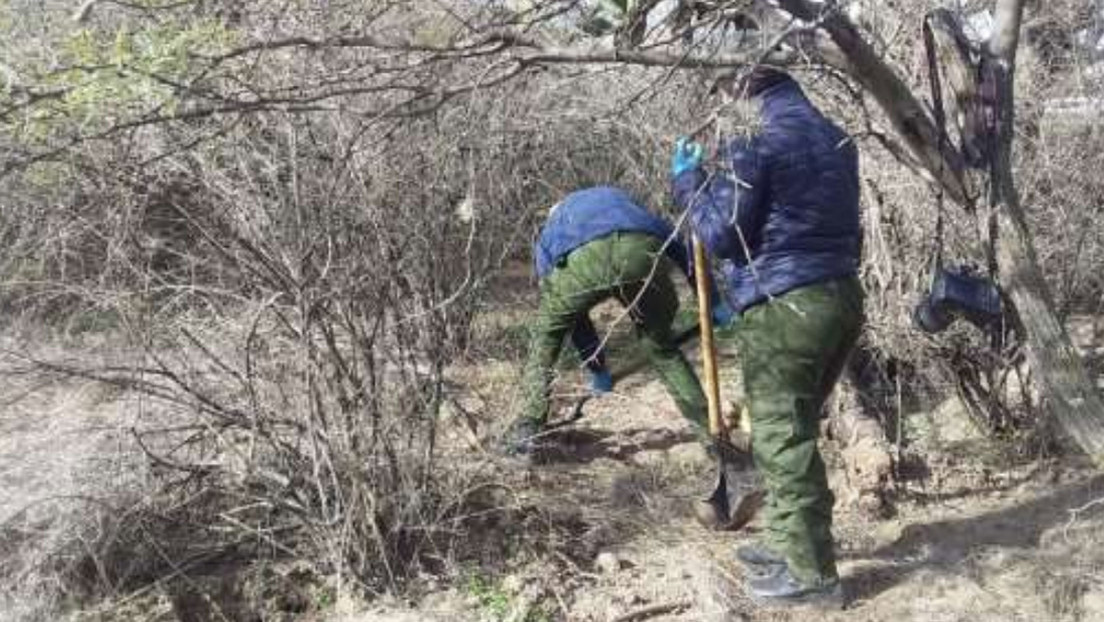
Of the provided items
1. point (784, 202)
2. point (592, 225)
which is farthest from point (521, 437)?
point (784, 202)

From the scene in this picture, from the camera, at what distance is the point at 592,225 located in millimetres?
5039

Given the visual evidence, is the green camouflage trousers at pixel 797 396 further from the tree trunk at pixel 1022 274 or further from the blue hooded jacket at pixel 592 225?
the blue hooded jacket at pixel 592 225

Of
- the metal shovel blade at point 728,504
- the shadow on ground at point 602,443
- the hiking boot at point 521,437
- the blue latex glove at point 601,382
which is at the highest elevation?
the blue latex glove at point 601,382

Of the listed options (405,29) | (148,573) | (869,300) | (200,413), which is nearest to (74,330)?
(200,413)

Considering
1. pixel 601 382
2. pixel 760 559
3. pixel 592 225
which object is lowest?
pixel 760 559

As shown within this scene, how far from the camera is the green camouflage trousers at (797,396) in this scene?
382 cm

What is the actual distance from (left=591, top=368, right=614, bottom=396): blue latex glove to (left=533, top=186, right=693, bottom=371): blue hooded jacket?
1.18 ft

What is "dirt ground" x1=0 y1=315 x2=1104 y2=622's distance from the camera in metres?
4.11

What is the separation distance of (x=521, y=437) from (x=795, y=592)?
1.35m

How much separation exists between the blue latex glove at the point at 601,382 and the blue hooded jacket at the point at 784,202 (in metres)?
1.64

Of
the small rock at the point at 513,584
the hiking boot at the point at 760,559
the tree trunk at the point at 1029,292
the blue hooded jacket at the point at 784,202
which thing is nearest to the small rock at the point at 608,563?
the small rock at the point at 513,584

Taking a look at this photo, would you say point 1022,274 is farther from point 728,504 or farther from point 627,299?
point 627,299

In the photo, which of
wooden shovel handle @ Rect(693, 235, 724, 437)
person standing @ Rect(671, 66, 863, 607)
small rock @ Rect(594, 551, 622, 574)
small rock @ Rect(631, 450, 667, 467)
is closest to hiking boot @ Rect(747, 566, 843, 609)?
person standing @ Rect(671, 66, 863, 607)

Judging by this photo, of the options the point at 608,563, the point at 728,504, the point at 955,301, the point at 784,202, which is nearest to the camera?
the point at 784,202
